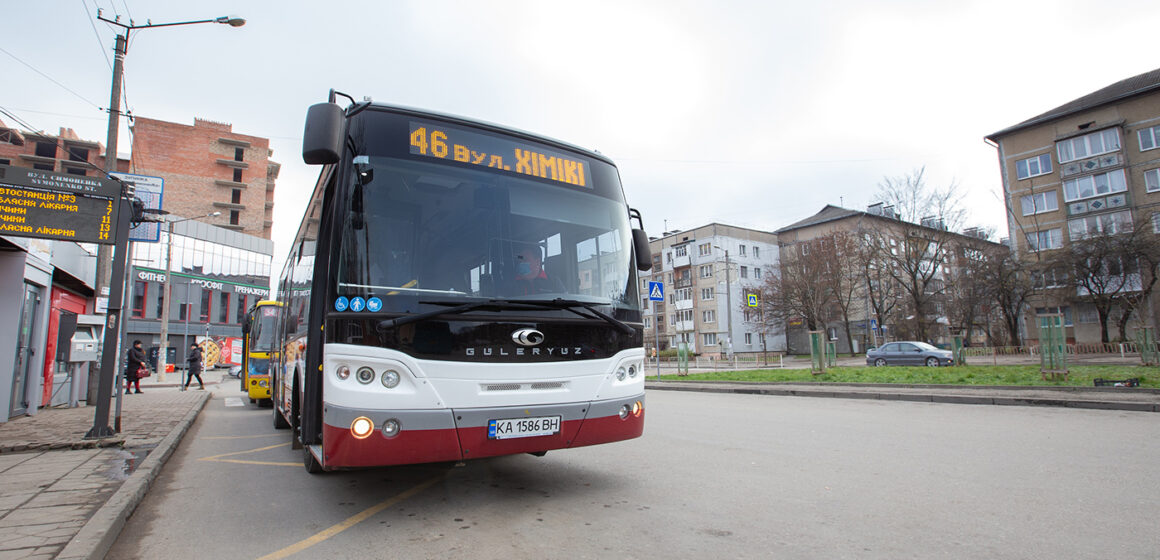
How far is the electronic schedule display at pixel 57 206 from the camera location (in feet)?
26.3

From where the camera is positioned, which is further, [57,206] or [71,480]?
[57,206]

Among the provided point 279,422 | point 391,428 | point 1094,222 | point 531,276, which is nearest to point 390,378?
point 391,428

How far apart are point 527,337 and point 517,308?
0.23 meters

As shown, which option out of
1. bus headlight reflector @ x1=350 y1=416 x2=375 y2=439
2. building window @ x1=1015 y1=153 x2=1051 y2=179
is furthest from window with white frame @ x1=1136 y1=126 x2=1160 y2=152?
bus headlight reflector @ x1=350 y1=416 x2=375 y2=439

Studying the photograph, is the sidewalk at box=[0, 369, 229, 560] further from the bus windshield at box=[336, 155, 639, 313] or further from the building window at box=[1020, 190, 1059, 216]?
the building window at box=[1020, 190, 1059, 216]

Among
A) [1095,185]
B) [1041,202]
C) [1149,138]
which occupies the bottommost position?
[1041,202]

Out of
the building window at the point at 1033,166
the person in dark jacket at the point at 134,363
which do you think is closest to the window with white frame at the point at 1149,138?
the building window at the point at 1033,166

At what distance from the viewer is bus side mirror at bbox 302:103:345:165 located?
14.2ft

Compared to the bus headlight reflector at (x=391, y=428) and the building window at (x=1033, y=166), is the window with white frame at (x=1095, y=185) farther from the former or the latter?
the bus headlight reflector at (x=391, y=428)

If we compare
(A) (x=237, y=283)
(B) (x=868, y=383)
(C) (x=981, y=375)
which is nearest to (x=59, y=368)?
(B) (x=868, y=383)

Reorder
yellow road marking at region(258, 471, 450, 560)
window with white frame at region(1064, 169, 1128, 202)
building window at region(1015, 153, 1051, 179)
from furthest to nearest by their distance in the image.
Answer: building window at region(1015, 153, 1051, 179) → window with white frame at region(1064, 169, 1128, 202) → yellow road marking at region(258, 471, 450, 560)

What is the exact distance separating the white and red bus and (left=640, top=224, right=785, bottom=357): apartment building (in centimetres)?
5893

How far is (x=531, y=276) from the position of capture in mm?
4801

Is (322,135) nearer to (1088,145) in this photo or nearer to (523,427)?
(523,427)
